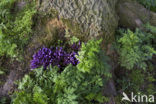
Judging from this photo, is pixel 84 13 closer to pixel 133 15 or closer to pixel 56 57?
pixel 56 57

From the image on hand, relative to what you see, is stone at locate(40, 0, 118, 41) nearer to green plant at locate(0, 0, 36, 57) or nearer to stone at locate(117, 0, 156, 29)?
green plant at locate(0, 0, 36, 57)

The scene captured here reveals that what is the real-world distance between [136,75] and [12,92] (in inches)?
146

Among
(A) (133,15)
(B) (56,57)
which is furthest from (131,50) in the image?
(B) (56,57)

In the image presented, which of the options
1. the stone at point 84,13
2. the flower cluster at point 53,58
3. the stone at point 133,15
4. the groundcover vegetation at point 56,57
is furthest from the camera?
the stone at point 133,15

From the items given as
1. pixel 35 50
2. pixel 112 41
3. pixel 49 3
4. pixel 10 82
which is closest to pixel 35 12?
pixel 49 3

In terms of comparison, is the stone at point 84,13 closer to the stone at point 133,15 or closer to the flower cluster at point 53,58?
the flower cluster at point 53,58

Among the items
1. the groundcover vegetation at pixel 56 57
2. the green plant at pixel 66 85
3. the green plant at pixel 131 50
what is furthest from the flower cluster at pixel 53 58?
the green plant at pixel 131 50

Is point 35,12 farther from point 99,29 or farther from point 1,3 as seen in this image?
point 99,29

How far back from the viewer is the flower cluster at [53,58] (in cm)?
354

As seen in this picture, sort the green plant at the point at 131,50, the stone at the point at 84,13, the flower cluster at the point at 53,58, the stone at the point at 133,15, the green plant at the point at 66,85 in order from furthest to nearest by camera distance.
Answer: the stone at the point at 133,15
the green plant at the point at 131,50
the stone at the point at 84,13
the flower cluster at the point at 53,58
the green plant at the point at 66,85

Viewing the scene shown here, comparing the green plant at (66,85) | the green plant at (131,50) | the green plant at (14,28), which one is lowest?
the green plant at (66,85)

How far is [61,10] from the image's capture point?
3678mm

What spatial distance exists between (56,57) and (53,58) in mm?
81

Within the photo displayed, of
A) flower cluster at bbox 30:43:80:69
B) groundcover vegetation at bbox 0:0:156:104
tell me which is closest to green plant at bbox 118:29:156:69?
groundcover vegetation at bbox 0:0:156:104
